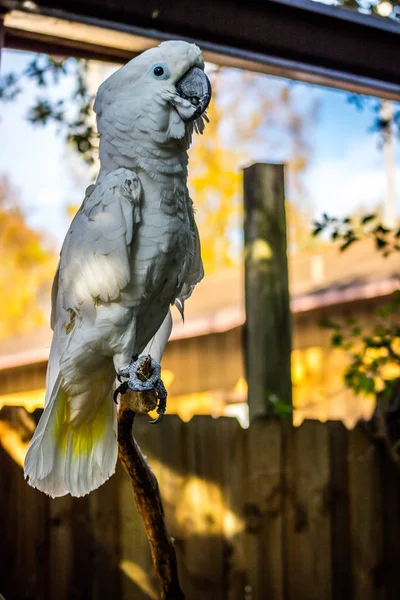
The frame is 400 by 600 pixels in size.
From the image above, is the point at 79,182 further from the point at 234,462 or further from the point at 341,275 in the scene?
the point at 234,462

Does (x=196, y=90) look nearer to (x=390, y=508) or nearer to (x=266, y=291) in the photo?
(x=266, y=291)

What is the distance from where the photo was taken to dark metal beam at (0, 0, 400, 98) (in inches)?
66.2

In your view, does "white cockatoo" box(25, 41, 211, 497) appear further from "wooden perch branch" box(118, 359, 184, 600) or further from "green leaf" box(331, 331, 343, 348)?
"green leaf" box(331, 331, 343, 348)

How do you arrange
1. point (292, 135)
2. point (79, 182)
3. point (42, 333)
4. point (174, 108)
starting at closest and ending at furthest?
point (174, 108), point (42, 333), point (79, 182), point (292, 135)

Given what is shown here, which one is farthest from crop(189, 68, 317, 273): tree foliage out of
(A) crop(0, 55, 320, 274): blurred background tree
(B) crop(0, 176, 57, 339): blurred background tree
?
(B) crop(0, 176, 57, 339): blurred background tree

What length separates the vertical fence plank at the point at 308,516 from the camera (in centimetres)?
245

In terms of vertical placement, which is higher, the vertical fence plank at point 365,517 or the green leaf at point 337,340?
the green leaf at point 337,340

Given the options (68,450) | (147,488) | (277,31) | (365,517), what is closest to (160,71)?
(277,31)

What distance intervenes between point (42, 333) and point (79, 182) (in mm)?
2581

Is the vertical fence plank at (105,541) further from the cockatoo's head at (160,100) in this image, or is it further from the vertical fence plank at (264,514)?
the cockatoo's head at (160,100)

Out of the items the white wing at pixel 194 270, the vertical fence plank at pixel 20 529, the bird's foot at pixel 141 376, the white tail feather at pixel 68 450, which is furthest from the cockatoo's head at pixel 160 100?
the vertical fence plank at pixel 20 529

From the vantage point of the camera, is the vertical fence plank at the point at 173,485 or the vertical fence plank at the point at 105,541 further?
the vertical fence plank at the point at 173,485

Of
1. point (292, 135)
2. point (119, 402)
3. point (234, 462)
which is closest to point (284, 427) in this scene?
point (234, 462)

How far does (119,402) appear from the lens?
1574 mm
